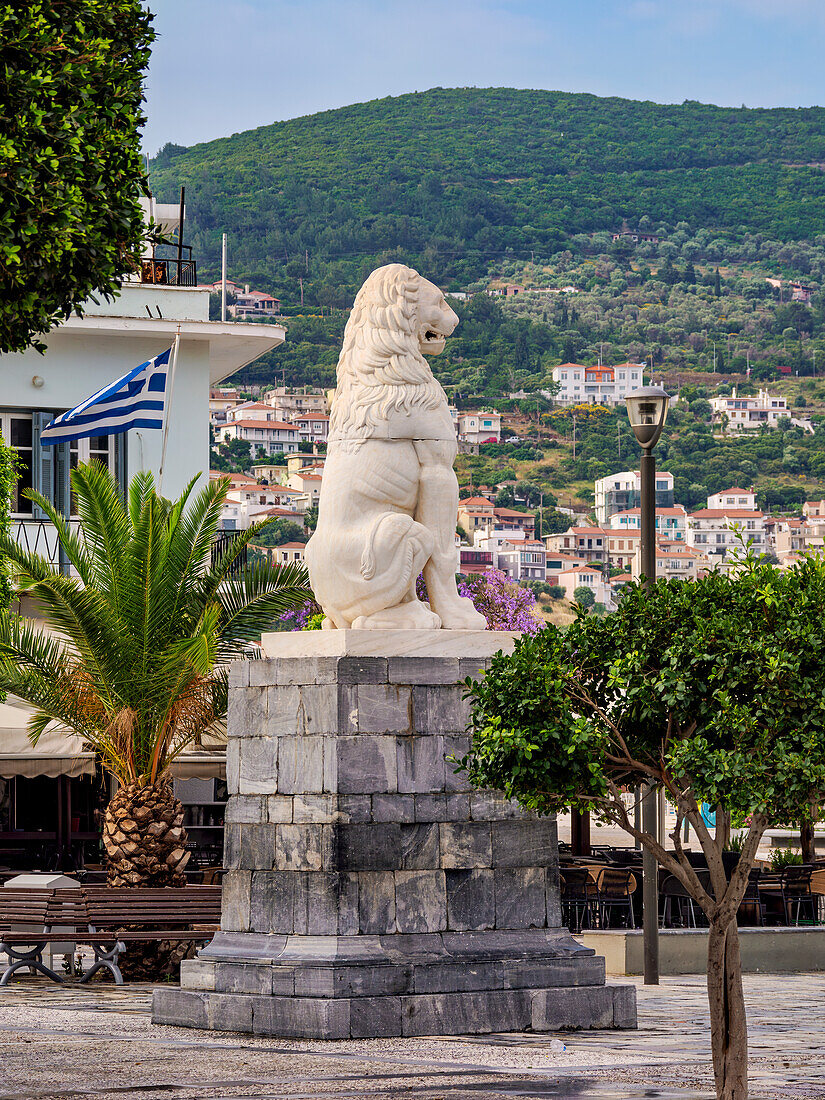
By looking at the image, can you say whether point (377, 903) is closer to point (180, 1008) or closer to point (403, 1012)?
point (403, 1012)

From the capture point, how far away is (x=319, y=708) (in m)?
10.4

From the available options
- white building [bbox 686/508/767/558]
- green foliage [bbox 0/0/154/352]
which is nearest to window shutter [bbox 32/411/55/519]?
green foliage [bbox 0/0/154/352]

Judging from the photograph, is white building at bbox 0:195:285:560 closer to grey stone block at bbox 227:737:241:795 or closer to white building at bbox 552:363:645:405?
grey stone block at bbox 227:737:241:795

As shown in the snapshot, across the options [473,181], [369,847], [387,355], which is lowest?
[369,847]

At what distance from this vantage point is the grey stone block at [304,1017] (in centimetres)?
991

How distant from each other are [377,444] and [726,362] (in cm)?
14276

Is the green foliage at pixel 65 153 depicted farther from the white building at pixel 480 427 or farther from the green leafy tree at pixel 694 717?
the white building at pixel 480 427

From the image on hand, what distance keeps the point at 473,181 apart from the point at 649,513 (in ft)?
498

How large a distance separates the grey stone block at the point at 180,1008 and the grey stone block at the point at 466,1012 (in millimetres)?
1413

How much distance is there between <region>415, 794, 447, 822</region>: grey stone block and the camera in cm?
1046

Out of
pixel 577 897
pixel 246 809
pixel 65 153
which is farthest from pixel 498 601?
pixel 65 153


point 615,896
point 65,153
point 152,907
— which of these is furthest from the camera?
point 615,896

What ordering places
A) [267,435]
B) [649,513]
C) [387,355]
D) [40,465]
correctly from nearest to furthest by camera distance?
[387,355] < [649,513] < [40,465] < [267,435]

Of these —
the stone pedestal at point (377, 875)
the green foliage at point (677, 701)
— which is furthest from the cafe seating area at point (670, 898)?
the green foliage at point (677, 701)
